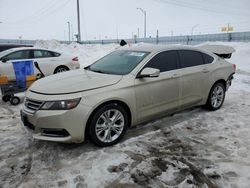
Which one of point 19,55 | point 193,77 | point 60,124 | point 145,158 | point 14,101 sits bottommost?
point 145,158

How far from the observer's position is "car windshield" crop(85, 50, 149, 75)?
14.4ft

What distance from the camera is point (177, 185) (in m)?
3.01

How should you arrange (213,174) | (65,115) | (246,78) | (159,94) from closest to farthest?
1. (213,174)
2. (65,115)
3. (159,94)
4. (246,78)

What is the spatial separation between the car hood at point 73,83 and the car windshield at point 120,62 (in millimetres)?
273

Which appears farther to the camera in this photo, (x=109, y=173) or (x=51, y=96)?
(x=51, y=96)

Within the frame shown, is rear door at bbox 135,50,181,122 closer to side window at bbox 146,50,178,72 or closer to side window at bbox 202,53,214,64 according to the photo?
side window at bbox 146,50,178,72

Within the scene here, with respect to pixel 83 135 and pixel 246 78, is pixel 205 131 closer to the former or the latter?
pixel 83 135

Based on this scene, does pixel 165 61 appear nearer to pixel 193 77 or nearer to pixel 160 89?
pixel 160 89

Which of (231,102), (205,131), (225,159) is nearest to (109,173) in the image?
(225,159)

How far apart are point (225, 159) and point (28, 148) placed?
3.11 m

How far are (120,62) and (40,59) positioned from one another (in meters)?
5.48

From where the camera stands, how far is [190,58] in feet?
17.2

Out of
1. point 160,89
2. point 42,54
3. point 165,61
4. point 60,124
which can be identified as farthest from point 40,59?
point 60,124

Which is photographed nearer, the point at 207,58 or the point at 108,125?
the point at 108,125
